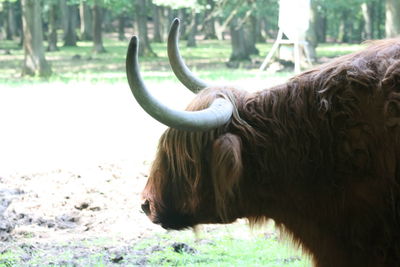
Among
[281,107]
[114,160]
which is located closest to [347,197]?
[281,107]

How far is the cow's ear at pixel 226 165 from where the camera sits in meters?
3.54

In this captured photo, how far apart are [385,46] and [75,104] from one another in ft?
42.7

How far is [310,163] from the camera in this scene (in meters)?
3.58

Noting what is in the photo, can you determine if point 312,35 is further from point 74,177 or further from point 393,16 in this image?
point 74,177

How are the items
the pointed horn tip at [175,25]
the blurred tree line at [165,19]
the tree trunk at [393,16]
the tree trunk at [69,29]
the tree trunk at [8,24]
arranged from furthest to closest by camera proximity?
the tree trunk at [8,24], the tree trunk at [69,29], the blurred tree line at [165,19], the tree trunk at [393,16], the pointed horn tip at [175,25]

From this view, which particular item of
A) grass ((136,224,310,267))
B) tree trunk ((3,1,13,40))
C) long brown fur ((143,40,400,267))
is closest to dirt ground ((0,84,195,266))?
grass ((136,224,310,267))

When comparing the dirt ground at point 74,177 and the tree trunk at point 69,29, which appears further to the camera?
the tree trunk at point 69,29

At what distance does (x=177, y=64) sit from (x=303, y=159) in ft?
3.09

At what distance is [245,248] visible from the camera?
22.0 ft

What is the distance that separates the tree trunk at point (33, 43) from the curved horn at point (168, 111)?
21.9 metres

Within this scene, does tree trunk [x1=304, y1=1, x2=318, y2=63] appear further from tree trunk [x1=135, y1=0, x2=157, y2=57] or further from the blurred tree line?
tree trunk [x1=135, y1=0, x2=157, y2=57]

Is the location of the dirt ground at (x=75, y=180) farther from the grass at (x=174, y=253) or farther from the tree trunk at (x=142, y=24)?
the tree trunk at (x=142, y=24)

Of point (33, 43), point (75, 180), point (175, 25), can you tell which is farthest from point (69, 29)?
point (175, 25)

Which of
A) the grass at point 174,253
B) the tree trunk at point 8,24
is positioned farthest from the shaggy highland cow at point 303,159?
the tree trunk at point 8,24
